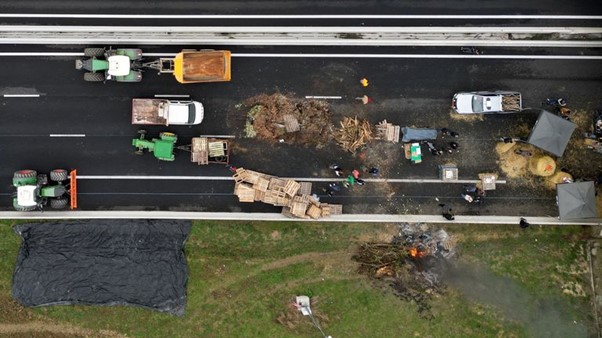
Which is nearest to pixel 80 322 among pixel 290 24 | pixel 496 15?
pixel 290 24

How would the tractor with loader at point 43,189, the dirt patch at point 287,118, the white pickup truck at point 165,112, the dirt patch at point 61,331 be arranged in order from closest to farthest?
the tractor with loader at point 43,189 < the white pickup truck at point 165,112 < the dirt patch at point 287,118 < the dirt patch at point 61,331

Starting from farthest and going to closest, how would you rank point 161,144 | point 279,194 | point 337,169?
point 337,169 → point 279,194 → point 161,144

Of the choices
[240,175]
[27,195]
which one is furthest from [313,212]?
[27,195]

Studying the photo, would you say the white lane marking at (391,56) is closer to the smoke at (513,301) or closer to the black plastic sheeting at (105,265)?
the black plastic sheeting at (105,265)

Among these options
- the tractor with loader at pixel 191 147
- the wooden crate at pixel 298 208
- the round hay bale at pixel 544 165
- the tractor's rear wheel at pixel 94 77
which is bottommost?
the wooden crate at pixel 298 208

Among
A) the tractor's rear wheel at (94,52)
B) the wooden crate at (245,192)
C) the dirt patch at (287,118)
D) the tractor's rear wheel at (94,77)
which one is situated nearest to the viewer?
the wooden crate at (245,192)

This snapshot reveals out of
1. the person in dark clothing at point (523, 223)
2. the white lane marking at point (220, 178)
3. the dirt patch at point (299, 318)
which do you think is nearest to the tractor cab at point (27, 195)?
the white lane marking at point (220, 178)

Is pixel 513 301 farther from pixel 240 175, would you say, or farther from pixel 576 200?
pixel 240 175
